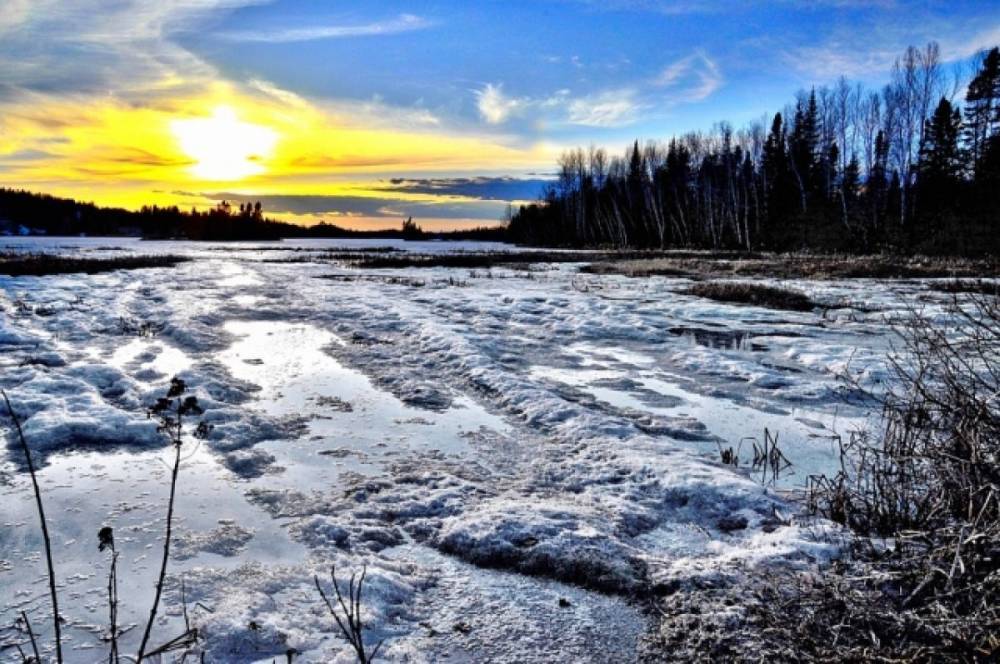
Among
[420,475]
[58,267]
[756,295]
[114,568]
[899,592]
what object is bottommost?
[420,475]

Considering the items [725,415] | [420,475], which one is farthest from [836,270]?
[420,475]

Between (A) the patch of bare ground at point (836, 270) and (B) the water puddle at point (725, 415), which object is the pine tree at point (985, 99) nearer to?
(A) the patch of bare ground at point (836, 270)

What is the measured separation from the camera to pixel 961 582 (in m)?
2.69

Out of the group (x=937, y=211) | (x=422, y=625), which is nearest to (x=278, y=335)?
(x=422, y=625)

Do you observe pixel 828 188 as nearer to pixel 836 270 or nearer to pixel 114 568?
pixel 836 270

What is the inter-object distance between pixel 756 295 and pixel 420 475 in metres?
15.5

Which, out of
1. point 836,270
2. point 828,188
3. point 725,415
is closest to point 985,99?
point 828,188

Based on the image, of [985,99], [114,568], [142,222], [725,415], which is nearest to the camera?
[114,568]

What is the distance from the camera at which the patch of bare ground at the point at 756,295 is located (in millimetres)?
16625

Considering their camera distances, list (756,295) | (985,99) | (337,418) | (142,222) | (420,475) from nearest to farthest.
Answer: (420,475) → (337,418) → (756,295) → (985,99) → (142,222)

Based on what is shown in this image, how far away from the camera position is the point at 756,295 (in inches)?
711

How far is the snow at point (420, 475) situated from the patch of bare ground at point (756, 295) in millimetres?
4532

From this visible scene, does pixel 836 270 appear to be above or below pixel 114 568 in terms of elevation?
above

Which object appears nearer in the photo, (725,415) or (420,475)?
(420,475)
